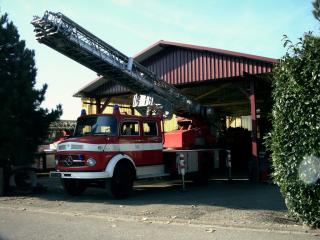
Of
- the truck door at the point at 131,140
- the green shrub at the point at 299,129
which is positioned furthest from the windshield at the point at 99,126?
the green shrub at the point at 299,129

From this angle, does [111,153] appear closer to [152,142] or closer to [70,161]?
[70,161]

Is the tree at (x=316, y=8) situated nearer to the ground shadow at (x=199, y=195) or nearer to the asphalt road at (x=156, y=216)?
the ground shadow at (x=199, y=195)

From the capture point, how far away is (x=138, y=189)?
55.2 ft

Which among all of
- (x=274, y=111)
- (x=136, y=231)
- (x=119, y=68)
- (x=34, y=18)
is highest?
(x=34, y=18)

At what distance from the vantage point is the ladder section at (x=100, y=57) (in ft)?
44.8

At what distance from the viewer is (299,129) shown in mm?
8242

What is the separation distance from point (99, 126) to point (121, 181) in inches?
71.7

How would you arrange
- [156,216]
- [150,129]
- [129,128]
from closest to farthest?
[156,216] < [129,128] < [150,129]

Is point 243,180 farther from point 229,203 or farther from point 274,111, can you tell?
point 274,111

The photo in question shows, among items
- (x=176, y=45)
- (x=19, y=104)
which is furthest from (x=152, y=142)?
(x=176, y=45)

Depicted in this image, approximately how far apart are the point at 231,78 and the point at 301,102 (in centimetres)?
1140

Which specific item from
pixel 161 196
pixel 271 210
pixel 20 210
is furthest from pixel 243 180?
pixel 20 210

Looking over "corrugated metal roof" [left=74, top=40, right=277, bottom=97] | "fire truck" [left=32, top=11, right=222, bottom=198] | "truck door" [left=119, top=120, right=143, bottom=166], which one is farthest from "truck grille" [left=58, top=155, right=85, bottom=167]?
"corrugated metal roof" [left=74, top=40, right=277, bottom=97]

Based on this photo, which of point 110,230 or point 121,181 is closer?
point 110,230
